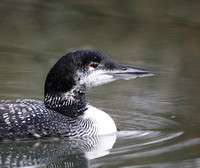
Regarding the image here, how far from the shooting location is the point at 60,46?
412 inches

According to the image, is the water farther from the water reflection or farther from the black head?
the black head

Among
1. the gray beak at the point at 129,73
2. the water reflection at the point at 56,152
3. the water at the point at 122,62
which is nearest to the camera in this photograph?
the water reflection at the point at 56,152

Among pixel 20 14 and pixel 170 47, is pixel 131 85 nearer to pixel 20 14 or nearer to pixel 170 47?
A: pixel 170 47

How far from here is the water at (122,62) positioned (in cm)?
600

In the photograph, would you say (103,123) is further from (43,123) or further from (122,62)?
(122,62)

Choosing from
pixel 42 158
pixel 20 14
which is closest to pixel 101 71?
pixel 42 158

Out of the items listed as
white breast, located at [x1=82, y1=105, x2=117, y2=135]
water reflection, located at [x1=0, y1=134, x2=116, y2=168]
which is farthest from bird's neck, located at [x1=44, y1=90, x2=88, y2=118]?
water reflection, located at [x1=0, y1=134, x2=116, y2=168]

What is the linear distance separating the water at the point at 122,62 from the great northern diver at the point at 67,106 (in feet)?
0.44

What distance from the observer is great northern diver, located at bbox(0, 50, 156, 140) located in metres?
6.36

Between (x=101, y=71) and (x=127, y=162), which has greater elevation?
(x=101, y=71)

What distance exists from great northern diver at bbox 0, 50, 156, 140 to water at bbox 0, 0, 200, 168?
133 millimetres

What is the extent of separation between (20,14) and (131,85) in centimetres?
472

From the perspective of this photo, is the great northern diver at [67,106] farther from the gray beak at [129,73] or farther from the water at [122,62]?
the water at [122,62]

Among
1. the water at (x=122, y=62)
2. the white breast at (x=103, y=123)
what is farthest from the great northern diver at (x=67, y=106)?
the water at (x=122, y=62)
